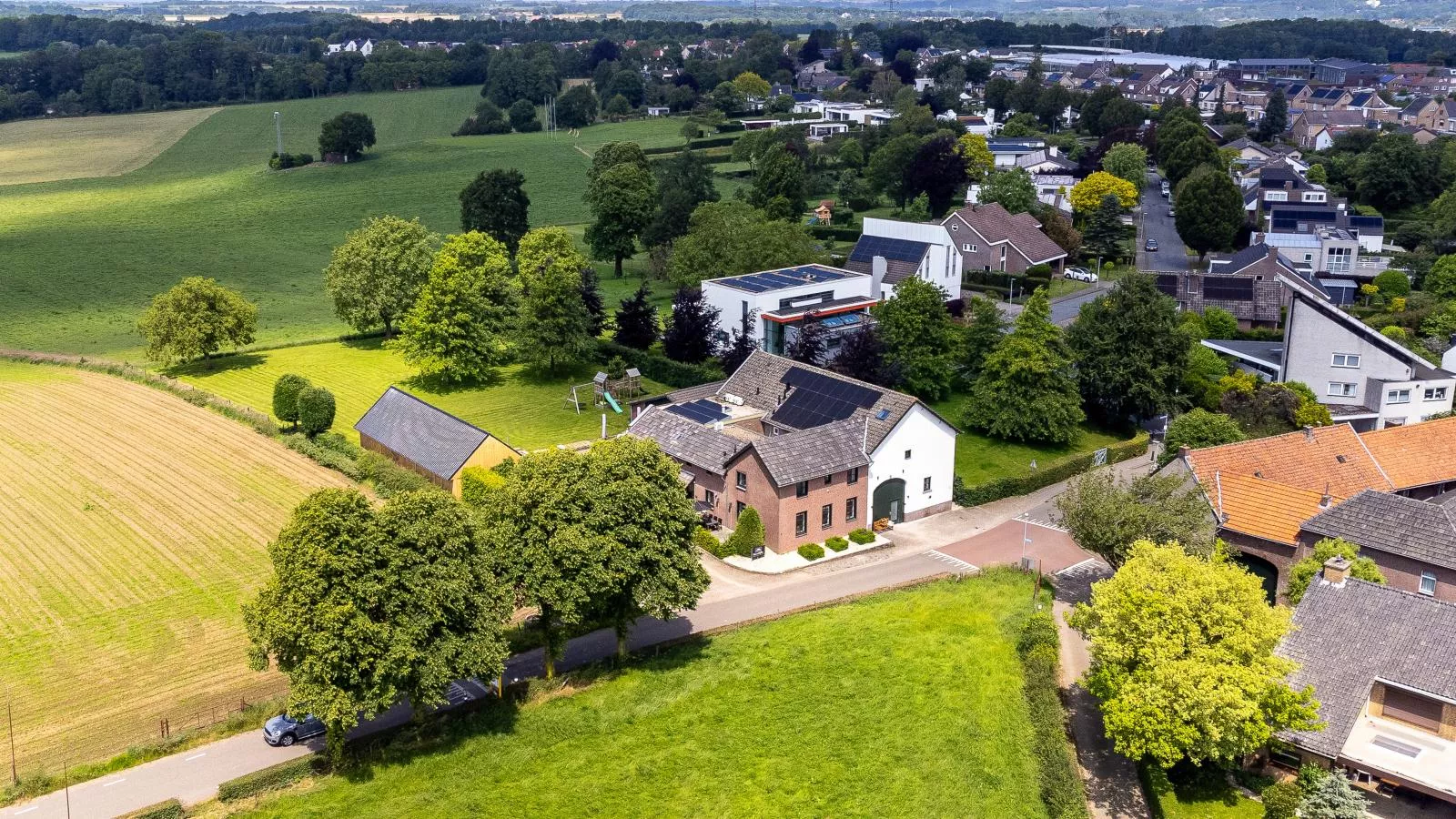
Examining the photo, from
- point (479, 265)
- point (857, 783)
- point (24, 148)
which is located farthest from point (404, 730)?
point (24, 148)

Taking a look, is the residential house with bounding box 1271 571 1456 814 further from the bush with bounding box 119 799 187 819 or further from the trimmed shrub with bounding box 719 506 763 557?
the bush with bounding box 119 799 187 819

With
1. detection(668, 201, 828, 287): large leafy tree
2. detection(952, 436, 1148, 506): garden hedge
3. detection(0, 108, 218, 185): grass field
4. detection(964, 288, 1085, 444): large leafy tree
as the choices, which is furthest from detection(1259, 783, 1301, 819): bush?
detection(0, 108, 218, 185): grass field

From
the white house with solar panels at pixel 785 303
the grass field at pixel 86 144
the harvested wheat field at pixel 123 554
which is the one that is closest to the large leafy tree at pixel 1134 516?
the white house with solar panels at pixel 785 303

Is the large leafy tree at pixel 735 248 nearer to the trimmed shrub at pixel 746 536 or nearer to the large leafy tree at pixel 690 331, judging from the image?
the large leafy tree at pixel 690 331

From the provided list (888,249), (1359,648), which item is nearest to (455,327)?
(888,249)

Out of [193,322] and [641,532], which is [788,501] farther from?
[193,322]

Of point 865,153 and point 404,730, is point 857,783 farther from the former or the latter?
point 865,153

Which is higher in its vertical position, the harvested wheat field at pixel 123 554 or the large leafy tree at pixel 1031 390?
the large leafy tree at pixel 1031 390
